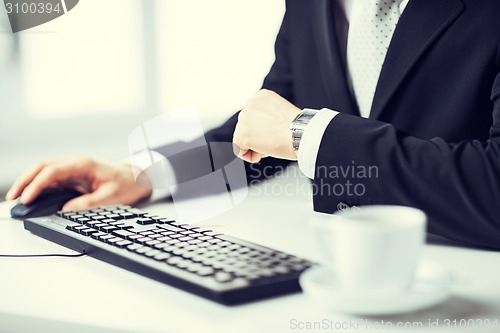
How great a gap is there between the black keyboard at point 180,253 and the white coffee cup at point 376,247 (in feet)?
0.29

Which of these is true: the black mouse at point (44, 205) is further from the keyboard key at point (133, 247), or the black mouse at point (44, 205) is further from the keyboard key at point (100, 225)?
the keyboard key at point (133, 247)

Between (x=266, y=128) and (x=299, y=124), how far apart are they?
0.29 feet

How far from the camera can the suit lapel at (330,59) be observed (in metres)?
1.34

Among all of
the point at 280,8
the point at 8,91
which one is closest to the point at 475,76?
the point at 8,91

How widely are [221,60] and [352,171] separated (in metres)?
1.80

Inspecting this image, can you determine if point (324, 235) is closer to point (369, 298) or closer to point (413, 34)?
point (369, 298)

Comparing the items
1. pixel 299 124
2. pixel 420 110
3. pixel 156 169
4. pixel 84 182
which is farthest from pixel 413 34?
pixel 84 182

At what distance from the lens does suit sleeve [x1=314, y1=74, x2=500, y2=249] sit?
36.6 inches

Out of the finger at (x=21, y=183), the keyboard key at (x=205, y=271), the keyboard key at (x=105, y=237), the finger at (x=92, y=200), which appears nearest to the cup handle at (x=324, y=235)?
the keyboard key at (x=205, y=271)

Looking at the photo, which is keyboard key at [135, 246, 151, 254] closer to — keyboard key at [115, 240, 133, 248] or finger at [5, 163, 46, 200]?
keyboard key at [115, 240, 133, 248]

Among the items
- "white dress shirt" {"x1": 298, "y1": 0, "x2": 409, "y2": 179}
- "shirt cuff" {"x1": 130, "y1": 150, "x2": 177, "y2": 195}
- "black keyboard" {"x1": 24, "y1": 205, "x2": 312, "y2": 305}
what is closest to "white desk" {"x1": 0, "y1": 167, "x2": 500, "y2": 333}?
"black keyboard" {"x1": 24, "y1": 205, "x2": 312, "y2": 305}

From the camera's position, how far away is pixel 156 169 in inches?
51.9

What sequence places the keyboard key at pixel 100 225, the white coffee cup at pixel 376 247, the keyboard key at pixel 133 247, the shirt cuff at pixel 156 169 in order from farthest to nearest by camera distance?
1. the shirt cuff at pixel 156 169
2. the keyboard key at pixel 100 225
3. the keyboard key at pixel 133 247
4. the white coffee cup at pixel 376 247

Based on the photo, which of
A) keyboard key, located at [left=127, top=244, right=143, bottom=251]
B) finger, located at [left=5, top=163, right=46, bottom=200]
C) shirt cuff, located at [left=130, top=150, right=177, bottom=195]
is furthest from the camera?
shirt cuff, located at [left=130, top=150, right=177, bottom=195]
